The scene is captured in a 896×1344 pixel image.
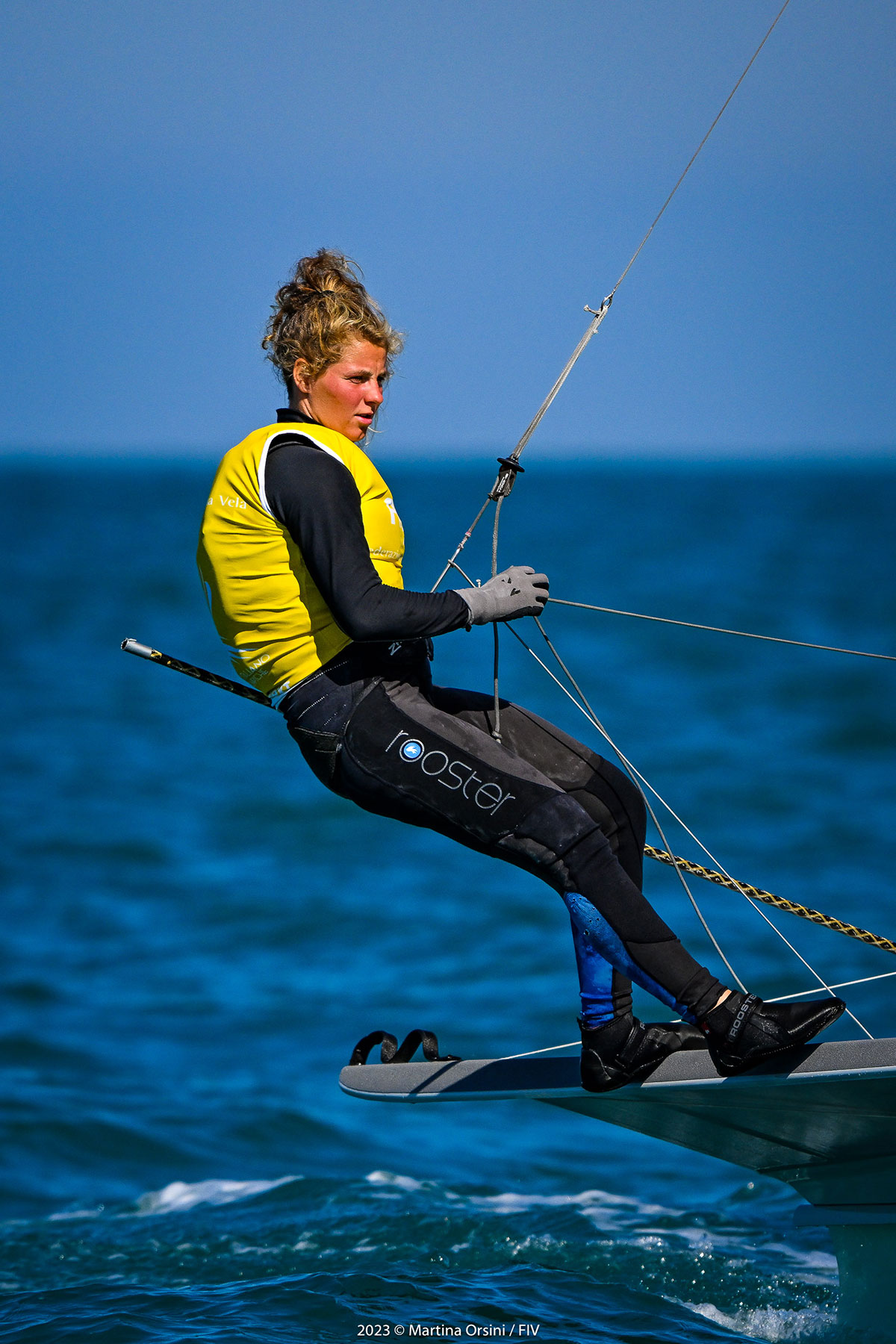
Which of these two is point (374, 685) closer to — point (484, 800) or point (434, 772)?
point (434, 772)

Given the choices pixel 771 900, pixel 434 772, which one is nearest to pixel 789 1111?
pixel 771 900

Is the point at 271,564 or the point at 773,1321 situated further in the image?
the point at 773,1321

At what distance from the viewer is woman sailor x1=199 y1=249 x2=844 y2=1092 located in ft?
10.5

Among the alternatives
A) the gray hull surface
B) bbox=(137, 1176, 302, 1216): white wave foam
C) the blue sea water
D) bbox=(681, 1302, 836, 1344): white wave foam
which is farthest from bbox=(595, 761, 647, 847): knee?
bbox=(137, 1176, 302, 1216): white wave foam

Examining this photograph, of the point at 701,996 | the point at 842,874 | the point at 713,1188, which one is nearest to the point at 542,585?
the point at 701,996

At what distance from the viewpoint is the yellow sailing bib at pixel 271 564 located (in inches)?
130

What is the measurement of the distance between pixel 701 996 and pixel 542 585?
1056 mm

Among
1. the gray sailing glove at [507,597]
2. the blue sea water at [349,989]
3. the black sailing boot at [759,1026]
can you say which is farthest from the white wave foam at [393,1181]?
the gray sailing glove at [507,597]

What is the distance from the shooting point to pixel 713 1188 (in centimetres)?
752

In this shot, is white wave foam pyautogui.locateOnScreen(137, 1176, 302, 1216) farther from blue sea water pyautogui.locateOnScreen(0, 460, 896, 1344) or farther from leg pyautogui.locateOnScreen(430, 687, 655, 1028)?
leg pyautogui.locateOnScreen(430, 687, 655, 1028)

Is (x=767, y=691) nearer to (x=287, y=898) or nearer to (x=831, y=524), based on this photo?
(x=287, y=898)

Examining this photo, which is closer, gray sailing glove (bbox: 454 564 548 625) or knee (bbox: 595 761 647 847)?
gray sailing glove (bbox: 454 564 548 625)

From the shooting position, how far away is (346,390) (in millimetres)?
3436

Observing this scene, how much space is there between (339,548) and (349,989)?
9.61 m
